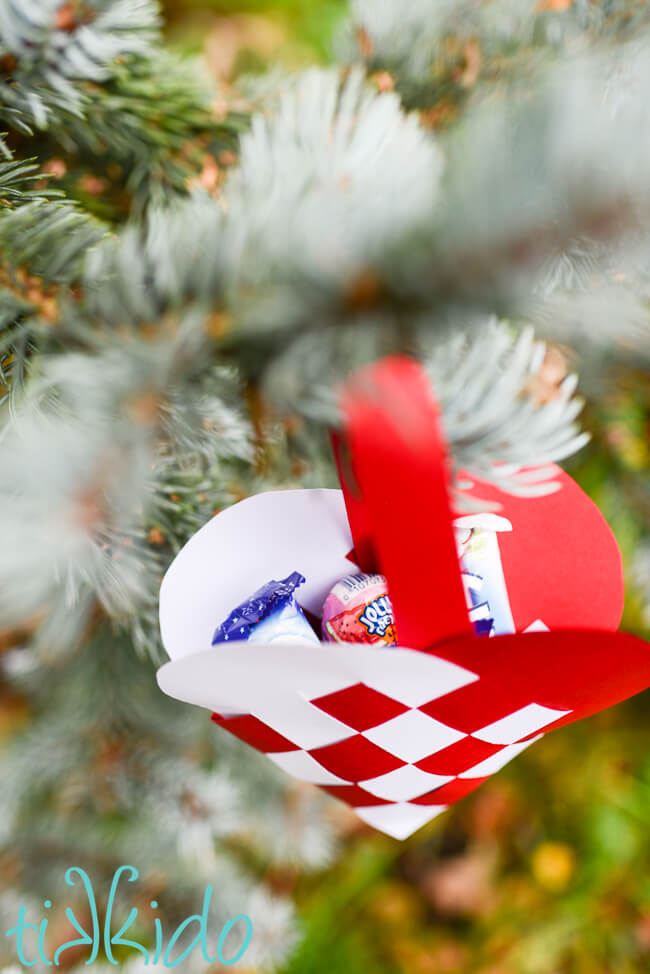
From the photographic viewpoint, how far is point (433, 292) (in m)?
0.22

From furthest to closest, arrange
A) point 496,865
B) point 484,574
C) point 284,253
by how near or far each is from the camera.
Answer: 1. point 496,865
2. point 484,574
3. point 284,253

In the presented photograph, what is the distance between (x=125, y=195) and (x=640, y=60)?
12.4 inches

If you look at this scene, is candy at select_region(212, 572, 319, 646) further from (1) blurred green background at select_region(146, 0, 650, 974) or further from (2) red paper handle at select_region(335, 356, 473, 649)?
(1) blurred green background at select_region(146, 0, 650, 974)

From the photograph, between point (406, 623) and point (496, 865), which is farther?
point (496, 865)

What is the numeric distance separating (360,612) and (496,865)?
0.88m

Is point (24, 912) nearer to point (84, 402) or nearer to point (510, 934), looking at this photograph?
point (84, 402)

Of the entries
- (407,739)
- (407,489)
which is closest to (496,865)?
(407,739)

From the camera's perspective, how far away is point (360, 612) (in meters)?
0.34

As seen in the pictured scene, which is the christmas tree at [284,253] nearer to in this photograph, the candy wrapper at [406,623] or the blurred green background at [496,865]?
the candy wrapper at [406,623]

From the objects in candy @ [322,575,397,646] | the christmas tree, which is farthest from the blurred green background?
candy @ [322,575,397,646]

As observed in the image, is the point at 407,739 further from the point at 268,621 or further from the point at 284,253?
the point at 284,253

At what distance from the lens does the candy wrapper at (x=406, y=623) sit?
0.80 feet

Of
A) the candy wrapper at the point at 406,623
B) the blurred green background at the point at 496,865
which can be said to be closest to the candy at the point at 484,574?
the candy wrapper at the point at 406,623

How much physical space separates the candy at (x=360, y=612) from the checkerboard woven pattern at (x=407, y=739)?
0.14 feet
